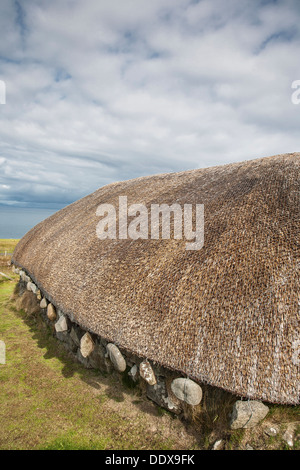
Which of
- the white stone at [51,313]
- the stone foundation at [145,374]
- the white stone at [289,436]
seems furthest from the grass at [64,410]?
the white stone at [289,436]

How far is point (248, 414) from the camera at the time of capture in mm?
4543

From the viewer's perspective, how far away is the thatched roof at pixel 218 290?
4.72 m

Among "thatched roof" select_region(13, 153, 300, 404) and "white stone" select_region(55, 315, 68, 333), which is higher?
"thatched roof" select_region(13, 153, 300, 404)

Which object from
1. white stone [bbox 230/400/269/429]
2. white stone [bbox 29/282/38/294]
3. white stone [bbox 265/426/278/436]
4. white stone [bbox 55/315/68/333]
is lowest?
white stone [bbox 265/426/278/436]

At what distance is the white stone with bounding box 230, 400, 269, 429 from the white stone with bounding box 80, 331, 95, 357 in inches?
169

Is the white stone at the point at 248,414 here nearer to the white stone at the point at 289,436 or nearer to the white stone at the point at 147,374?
the white stone at the point at 289,436

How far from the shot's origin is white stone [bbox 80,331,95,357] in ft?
24.3

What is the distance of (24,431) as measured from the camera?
18.0 feet

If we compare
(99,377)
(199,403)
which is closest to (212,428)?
(199,403)

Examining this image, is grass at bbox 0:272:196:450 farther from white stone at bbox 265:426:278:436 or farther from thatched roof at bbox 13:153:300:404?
white stone at bbox 265:426:278:436

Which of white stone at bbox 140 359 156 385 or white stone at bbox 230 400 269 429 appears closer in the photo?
white stone at bbox 230 400 269 429

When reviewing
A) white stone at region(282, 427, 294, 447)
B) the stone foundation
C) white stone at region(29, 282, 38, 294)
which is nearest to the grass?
the stone foundation

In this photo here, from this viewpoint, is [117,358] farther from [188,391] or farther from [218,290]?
[218,290]
